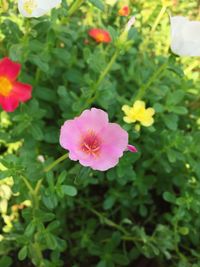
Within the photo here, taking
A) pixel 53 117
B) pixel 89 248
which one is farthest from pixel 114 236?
pixel 53 117

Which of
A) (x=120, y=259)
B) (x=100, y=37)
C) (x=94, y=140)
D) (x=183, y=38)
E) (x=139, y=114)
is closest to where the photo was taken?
(x=94, y=140)

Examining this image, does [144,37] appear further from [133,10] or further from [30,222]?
[30,222]

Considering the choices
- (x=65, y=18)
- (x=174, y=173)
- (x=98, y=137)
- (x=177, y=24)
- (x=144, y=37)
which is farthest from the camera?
(x=144, y=37)

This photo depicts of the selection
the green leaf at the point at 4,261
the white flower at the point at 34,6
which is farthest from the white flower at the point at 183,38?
the green leaf at the point at 4,261

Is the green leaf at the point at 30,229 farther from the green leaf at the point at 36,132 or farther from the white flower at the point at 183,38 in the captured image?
the white flower at the point at 183,38

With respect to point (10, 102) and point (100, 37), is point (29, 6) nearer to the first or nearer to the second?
point (10, 102)

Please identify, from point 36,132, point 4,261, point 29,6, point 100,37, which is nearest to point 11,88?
point 36,132
